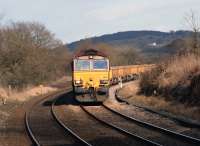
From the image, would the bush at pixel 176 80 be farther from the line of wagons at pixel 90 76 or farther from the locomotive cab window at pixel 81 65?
the locomotive cab window at pixel 81 65

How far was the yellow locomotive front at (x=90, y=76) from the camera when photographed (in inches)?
1239

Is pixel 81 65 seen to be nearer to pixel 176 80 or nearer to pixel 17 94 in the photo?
pixel 176 80

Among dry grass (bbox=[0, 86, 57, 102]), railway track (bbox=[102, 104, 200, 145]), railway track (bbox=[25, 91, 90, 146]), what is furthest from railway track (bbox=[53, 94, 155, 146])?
dry grass (bbox=[0, 86, 57, 102])

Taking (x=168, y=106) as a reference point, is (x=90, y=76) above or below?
above

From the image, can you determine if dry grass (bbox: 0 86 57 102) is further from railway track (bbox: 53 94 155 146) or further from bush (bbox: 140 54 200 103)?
railway track (bbox: 53 94 155 146)

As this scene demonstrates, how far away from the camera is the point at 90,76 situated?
3180 cm

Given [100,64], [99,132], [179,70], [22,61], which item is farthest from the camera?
[22,61]

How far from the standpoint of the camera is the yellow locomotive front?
1239 inches

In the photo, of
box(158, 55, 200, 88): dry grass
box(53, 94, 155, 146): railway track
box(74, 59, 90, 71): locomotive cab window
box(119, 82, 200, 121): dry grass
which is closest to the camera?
box(53, 94, 155, 146): railway track

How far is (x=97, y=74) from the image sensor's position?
3197cm

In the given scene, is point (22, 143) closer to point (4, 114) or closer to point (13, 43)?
point (4, 114)

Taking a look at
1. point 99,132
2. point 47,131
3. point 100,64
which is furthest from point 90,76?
point 99,132

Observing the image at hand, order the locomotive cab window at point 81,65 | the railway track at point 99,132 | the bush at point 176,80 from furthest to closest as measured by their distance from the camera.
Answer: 1. the locomotive cab window at point 81,65
2. the bush at point 176,80
3. the railway track at point 99,132

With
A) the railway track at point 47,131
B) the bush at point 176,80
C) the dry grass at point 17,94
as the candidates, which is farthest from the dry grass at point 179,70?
the dry grass at point 17,94
